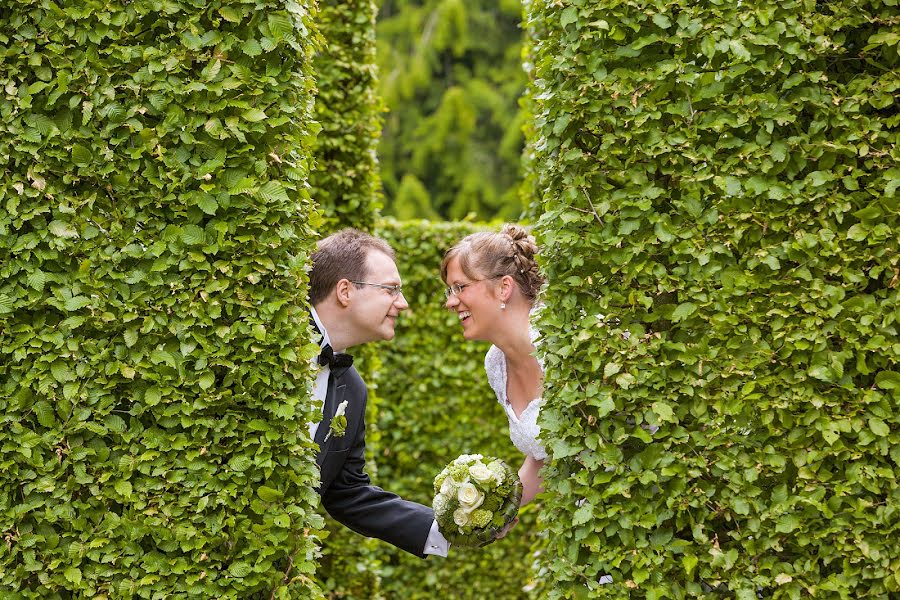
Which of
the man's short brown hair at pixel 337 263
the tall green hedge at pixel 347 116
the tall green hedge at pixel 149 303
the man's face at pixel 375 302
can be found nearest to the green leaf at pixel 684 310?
the tall green hedge at pixel 149 303

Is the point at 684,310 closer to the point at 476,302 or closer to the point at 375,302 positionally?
the point at 476,302

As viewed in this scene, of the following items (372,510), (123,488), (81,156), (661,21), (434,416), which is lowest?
(434,416)

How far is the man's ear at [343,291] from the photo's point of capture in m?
4.44

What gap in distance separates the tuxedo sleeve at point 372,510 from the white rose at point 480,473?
42cm

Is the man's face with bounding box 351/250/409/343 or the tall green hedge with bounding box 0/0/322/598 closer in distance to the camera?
the tall green hedge with bounding box 0/0/322/598

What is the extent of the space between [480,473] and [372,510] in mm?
661

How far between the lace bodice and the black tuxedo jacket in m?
0.53

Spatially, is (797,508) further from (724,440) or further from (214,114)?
(214,114)

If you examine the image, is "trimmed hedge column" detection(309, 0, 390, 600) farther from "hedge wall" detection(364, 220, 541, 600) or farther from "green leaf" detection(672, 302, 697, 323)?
"green leaf" detection(672, 302, 697, 323)

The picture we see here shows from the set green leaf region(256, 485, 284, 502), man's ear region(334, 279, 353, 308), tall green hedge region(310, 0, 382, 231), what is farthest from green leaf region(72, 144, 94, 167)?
tall green hedge region(310, 0, 382, 231)

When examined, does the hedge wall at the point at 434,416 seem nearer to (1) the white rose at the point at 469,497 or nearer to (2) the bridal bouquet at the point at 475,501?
(2) the bridal bouquet at the point at 475,501

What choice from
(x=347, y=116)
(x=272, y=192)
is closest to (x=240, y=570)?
→ (x=272, y=192)

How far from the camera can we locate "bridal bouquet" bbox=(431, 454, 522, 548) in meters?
3.99

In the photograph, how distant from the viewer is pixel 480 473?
400 cm
